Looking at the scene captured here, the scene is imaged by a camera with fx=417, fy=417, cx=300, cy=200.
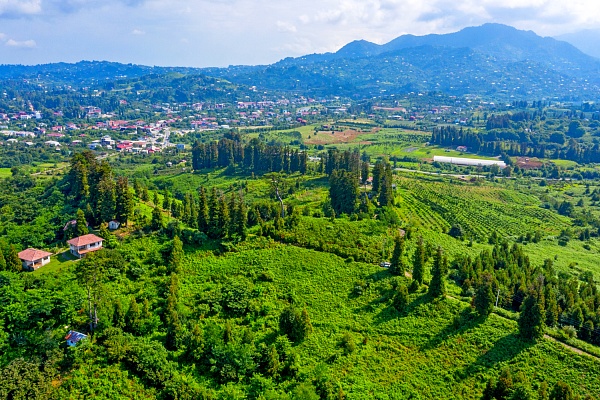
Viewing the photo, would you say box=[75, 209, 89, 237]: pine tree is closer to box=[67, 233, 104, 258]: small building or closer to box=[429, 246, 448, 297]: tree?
box=[67, 233, 104, 258]: small building

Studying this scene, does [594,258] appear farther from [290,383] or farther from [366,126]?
[366,126]

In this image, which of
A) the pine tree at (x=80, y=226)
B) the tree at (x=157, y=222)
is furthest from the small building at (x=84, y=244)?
the tree at (x=157, y=222)

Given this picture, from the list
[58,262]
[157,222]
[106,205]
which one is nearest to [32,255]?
[58,262]

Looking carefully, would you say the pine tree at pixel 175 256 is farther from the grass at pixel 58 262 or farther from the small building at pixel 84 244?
the grass at pixel 58 262

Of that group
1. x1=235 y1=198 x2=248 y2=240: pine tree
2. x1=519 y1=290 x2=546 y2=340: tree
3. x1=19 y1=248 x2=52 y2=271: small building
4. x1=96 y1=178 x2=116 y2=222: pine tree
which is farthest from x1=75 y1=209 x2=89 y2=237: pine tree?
x1=519 y1=290 x2=546 y2=340: tree

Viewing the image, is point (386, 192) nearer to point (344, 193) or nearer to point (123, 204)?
point (344, 193)
